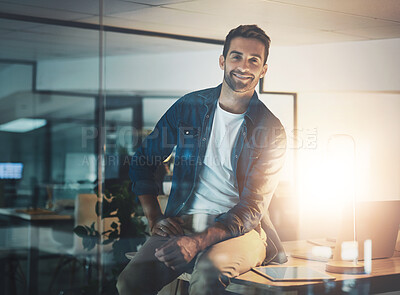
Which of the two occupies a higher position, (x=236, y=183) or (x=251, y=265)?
(x=236, y=183)

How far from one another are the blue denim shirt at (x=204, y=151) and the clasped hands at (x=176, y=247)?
0.07 m

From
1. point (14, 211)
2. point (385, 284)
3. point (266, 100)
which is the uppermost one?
point (266, 100)

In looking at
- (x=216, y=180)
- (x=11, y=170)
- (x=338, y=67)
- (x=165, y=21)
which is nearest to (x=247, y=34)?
(x=165, y=21)

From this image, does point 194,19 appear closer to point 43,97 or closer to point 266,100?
point 266,100

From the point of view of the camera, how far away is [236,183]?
3.53m

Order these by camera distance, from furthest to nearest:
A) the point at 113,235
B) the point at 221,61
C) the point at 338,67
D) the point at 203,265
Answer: the point at 338,67
the point at 113,235
the point at 221,61
the point at 203,265

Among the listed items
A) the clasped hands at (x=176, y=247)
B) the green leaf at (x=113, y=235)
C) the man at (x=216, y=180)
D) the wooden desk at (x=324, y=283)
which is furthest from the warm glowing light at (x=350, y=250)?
the green leaf at (x=113, y=235)

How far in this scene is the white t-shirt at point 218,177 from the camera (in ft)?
11.6

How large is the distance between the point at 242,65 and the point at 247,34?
0.20 metres

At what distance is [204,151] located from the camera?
3.56m

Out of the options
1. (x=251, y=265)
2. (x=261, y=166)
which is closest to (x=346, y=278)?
(x=251, y=265)

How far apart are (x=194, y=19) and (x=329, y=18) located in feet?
2.86

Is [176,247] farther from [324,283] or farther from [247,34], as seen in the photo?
[247,34]

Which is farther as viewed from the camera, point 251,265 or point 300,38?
point 300,38
